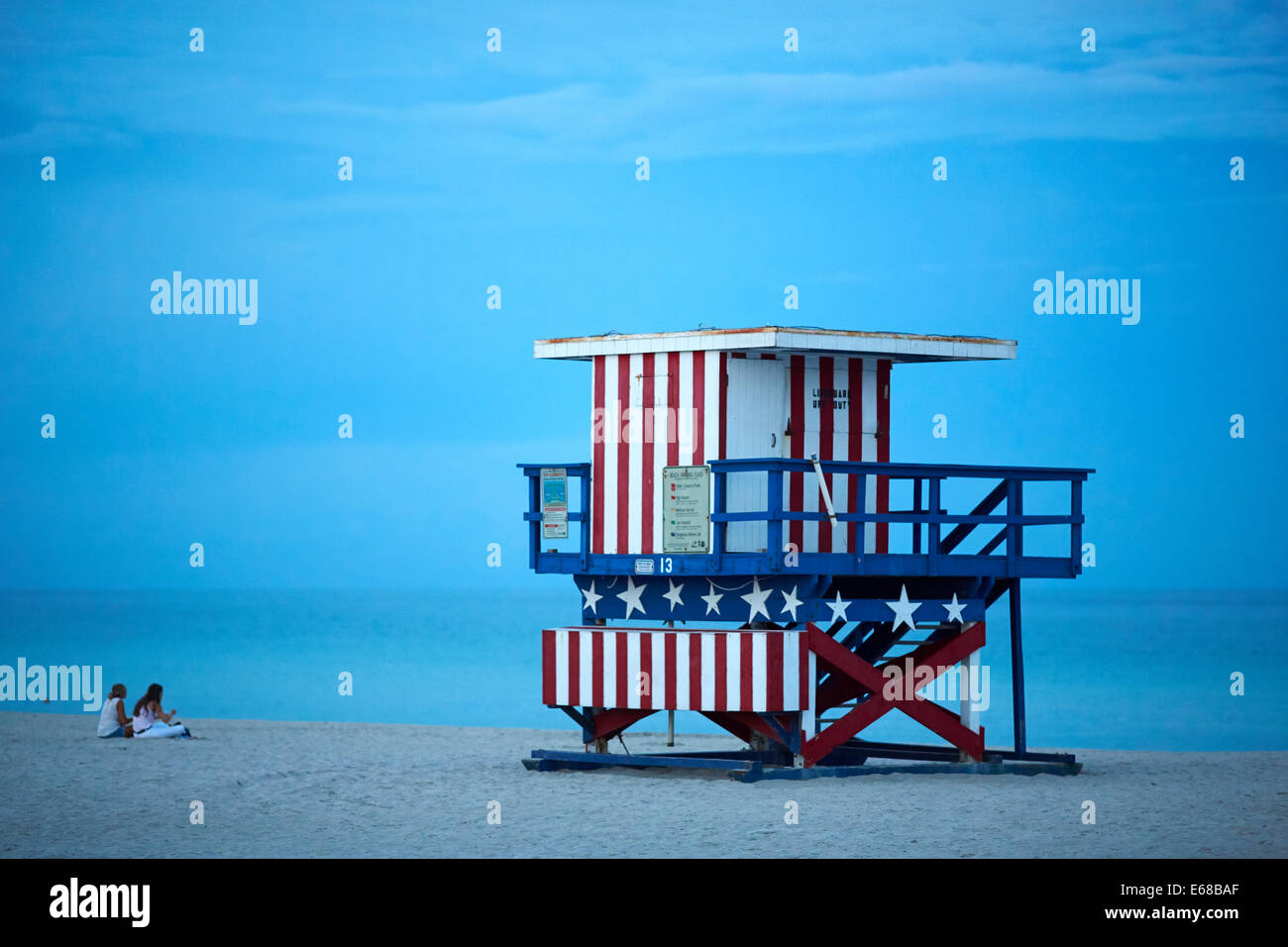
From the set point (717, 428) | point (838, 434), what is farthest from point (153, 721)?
point (838, 434)

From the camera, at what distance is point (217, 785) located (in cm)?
1764

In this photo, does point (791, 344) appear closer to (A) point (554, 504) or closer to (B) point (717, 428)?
(B) point (717, 428)

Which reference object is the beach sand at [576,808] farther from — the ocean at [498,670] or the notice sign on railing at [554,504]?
the ocean at [498,670]

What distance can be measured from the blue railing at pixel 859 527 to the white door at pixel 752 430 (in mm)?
134

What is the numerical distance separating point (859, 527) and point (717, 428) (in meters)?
1.69

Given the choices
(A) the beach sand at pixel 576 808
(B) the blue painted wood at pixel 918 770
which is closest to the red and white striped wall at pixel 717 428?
(B) the blue painted wood at pixel 918 770

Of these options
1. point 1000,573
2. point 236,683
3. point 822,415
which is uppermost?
point 822,415

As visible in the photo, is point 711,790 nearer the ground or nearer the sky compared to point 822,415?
nearer the ground
